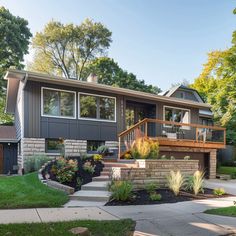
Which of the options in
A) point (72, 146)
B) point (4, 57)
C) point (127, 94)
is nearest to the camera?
point (72, 146)

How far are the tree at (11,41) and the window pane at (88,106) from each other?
14.6 metres

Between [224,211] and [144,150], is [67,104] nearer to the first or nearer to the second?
[144,150]

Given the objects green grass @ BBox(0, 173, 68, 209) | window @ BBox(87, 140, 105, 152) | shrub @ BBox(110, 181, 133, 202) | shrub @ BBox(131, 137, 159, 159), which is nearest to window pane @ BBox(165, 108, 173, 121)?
window @ BBox(87, 140, 105, 152)

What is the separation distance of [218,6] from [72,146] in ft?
29.7

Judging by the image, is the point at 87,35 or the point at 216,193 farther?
the point at 87,35

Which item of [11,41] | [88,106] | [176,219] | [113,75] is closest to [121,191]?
[176,219]

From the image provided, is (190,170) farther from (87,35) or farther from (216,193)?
(87,35)

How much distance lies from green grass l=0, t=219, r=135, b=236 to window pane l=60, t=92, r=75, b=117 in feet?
29.2

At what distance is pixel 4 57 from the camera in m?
26.0

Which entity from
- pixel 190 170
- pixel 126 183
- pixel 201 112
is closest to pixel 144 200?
pixel 126 183

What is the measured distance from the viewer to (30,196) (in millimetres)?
6840

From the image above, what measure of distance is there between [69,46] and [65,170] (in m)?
28.0

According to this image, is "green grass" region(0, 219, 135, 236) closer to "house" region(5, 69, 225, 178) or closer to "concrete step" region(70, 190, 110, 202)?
"concrete step" region(70, 190, 110, 202)

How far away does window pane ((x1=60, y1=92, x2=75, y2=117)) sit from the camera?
13.3 meters
